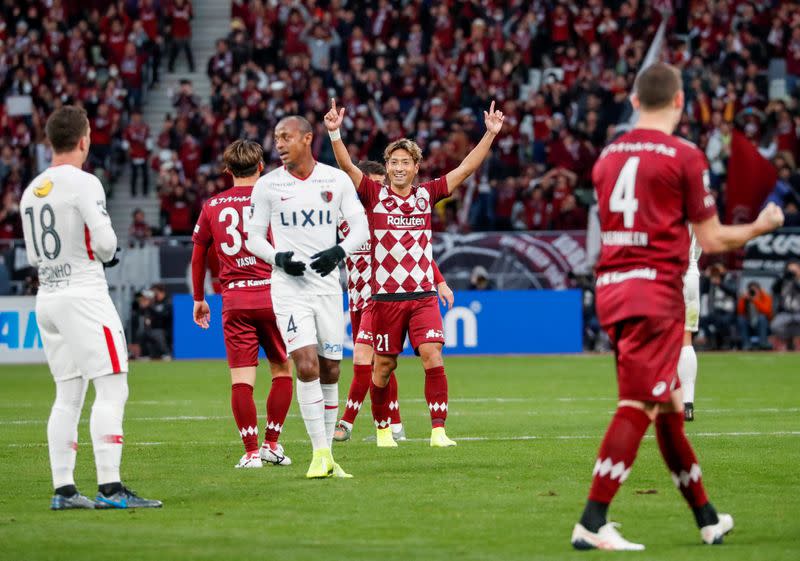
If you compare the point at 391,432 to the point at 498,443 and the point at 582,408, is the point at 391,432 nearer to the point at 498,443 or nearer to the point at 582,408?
the point at 498,443

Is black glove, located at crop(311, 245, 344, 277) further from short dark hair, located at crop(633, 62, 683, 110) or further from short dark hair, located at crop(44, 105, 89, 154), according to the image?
short dark hair, located at crop(633, 62, 683, 110)

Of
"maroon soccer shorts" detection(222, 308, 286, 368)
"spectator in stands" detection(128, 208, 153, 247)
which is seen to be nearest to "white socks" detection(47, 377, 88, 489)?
"maroon soccer shorts" detection(222, 308, 286, 368)

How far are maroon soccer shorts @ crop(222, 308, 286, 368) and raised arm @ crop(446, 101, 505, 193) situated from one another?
2.01m

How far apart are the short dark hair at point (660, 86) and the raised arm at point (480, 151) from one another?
4.53 metres

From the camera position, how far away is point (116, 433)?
28.3 feet

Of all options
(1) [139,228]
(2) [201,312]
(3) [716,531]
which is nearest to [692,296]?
(2) [201,312]

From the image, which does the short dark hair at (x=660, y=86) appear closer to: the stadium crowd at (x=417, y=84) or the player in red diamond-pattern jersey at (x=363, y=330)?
the player in red diamond-pattern jersey at (x=363, y=330)

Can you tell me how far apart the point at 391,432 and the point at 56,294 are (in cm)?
471

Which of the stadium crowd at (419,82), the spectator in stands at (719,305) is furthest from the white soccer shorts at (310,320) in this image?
the stadium crowd at (419,82)

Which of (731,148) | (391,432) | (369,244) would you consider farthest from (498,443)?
(731,148)

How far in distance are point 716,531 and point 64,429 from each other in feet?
12.8

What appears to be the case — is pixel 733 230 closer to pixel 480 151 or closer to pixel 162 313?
pixel 480 151

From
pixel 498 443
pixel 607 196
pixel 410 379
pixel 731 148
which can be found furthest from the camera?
pixel 731 148

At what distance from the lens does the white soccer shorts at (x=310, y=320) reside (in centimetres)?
1019
